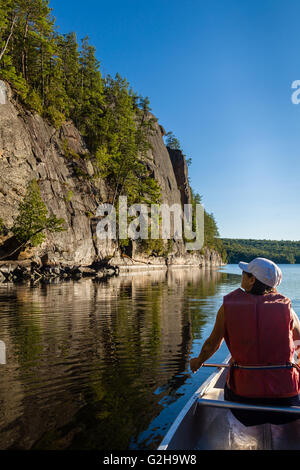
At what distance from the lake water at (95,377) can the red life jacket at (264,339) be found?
1564mm

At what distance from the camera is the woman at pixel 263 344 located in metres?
3.09

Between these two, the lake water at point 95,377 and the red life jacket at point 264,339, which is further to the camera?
the lake water at point 95,377

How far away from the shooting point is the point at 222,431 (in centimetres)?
342

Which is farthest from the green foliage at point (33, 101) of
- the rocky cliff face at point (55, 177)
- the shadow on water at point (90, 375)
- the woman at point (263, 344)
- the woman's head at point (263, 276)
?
the woman at point (263, 344)

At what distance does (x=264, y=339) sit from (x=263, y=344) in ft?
0.18

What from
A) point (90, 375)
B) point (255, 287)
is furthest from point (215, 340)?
point (90, 375)

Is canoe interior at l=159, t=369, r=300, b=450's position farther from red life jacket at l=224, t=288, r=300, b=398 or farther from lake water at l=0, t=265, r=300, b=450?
lake water at l=0, t=265, r=300, b=450

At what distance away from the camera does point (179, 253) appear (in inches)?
3044

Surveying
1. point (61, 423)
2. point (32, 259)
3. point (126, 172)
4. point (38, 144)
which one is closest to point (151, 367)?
point (61, 423)

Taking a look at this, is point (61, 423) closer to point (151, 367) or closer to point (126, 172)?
point (151, 367)

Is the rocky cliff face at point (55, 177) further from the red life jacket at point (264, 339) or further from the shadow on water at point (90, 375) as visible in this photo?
the red life jacket at point (264, 339)

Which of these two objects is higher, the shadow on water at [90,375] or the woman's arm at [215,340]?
the woman's arm at [215,340]

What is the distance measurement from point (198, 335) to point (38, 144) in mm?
33774

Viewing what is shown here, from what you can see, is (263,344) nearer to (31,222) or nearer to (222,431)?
(222,431)
